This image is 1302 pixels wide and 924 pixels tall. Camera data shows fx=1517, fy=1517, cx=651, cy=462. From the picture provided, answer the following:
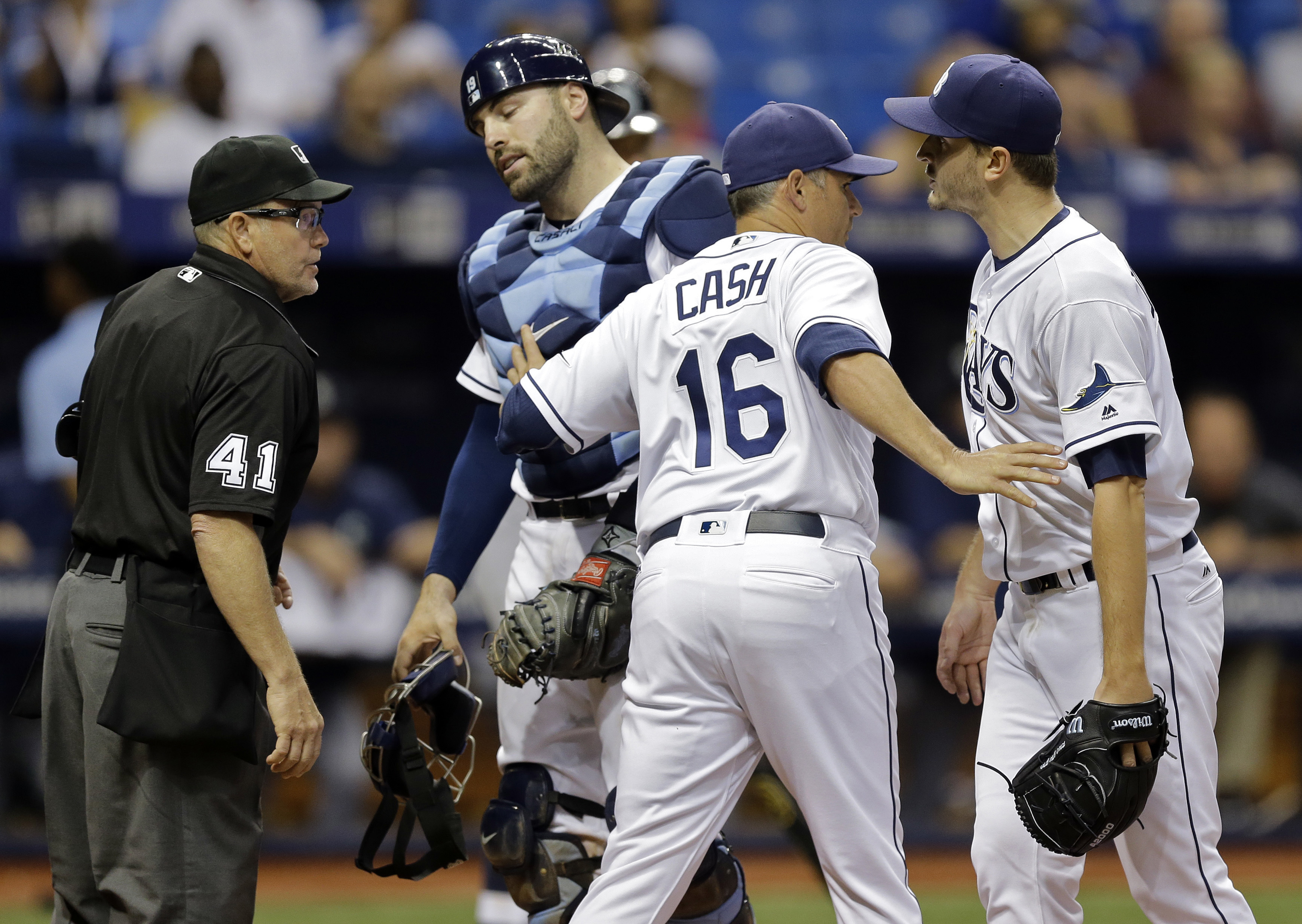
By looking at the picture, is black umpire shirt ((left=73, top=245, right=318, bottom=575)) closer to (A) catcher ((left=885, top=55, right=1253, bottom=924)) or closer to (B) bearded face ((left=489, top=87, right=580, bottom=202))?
(B) bearded face ((left=489, top=87, right=580, bottom=202))

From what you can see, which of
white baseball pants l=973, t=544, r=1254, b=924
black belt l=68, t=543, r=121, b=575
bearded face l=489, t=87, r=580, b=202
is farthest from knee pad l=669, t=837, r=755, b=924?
bearded face l=489, t=87, r=580, b=202

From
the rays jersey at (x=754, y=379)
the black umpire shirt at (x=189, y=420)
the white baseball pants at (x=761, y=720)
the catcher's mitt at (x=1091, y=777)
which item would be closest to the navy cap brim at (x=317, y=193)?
the black umpire shirt at (x=189, y=420)

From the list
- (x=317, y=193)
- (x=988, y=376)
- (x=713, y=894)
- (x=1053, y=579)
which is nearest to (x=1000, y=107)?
(x=988, y=376)

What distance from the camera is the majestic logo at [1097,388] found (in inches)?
108

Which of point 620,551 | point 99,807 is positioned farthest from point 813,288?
point 99,807

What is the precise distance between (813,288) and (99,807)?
5.42 feet

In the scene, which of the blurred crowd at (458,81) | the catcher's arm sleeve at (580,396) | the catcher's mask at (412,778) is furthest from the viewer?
the blurred crowd at (458,81)

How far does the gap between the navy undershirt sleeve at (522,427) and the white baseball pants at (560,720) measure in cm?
40

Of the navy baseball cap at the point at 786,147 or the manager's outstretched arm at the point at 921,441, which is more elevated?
the navy baseball cap at the point at 786,147

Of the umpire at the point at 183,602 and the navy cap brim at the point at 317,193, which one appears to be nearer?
the umpire at the point at 183,602

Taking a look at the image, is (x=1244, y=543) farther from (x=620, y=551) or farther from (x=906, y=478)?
(x=620, y=551)

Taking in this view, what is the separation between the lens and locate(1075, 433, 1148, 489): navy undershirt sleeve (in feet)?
8.91

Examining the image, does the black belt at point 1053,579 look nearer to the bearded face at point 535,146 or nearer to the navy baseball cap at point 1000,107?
the navy baseball cap at point 1000,107

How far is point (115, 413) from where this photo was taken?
9.71 ft
